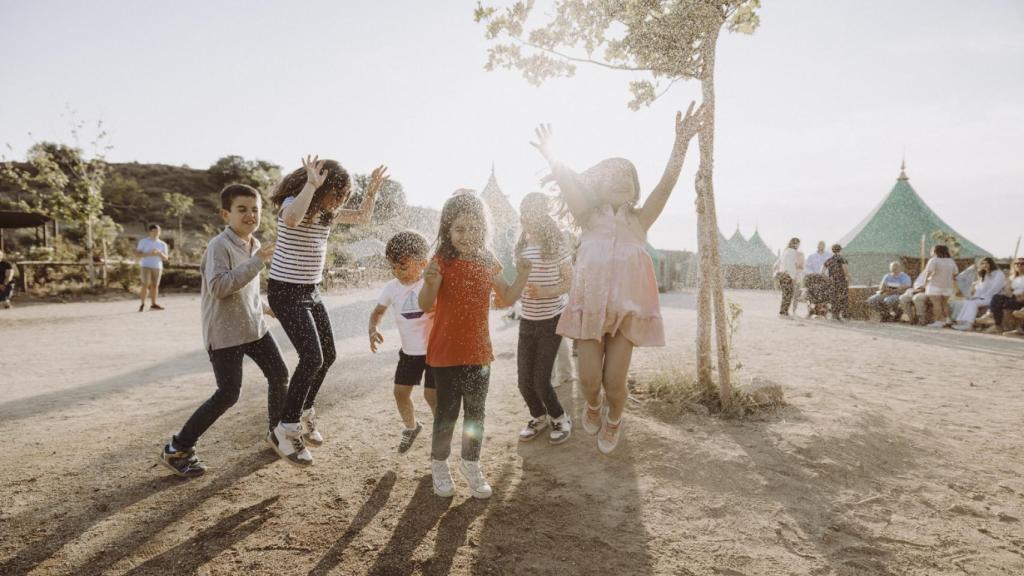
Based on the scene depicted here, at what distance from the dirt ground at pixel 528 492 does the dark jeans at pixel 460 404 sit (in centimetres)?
30

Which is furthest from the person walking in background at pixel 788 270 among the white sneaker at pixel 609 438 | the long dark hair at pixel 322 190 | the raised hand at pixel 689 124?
the long dark hair at pixel 322 190

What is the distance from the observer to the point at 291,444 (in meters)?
3.19

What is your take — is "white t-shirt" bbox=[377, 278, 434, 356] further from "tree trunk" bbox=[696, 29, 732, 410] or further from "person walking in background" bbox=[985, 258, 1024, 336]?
"person walking in background" bbox=[985, 258, 1024, 336]

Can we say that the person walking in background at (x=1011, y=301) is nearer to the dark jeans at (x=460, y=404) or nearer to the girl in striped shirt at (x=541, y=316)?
the girl in striped shirt at (x=541, y=316)

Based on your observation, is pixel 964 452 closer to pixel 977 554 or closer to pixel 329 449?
pixel 977 554

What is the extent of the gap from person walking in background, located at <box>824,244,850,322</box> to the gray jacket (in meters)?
13.5

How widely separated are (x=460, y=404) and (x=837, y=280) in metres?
13.2

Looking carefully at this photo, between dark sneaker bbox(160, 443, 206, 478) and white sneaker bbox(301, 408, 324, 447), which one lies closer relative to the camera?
dark sneaker bbox(160, 443, 206, 478)

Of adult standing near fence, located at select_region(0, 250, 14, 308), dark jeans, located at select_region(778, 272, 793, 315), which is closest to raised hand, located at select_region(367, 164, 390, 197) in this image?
dark jeans, located at select_region(778, 272, 793, 315)

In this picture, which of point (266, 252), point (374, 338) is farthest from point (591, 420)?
point (266, 252)

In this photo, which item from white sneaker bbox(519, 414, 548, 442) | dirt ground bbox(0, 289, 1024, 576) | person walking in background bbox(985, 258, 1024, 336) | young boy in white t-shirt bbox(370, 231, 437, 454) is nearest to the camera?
dirt ground bbox(0, 289, 1024, 576)

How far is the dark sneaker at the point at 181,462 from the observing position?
308cm

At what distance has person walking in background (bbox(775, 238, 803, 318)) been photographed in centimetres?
1339

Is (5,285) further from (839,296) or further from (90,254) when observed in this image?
(839,296)
